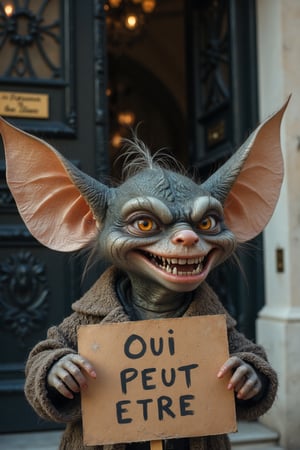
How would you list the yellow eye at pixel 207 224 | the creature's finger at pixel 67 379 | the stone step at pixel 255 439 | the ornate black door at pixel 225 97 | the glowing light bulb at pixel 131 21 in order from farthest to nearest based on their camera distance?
the glowing light bulb at pixel 131 21, the ornate black door at pixel 225 97, the stone step at pixel 255 439, the yellow eye at pixel 207 224, the creature's finger at pixel 67 379

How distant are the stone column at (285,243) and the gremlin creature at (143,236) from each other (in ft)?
5.39

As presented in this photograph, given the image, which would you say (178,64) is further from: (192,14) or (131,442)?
(131,442)

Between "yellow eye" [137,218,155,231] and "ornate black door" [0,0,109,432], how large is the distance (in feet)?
5.97

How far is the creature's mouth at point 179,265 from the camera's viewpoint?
1738 millimetres

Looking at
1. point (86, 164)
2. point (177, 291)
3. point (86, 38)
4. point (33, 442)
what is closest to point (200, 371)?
point (177, 291)

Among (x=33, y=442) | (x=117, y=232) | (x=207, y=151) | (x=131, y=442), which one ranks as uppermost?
(x=207, y=151)

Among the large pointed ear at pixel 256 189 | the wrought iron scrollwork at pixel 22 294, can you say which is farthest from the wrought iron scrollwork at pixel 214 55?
the large pointed ear at pixel 256 189

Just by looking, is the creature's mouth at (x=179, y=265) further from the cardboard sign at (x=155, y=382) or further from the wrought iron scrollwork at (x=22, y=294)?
the wrought iron scrollwork at (x=22, y=294)

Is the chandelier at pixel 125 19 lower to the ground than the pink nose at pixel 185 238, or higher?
higher

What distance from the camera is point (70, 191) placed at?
2.02 meters

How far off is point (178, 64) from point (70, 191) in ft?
21.2

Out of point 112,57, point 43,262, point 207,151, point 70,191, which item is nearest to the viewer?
point 70,191

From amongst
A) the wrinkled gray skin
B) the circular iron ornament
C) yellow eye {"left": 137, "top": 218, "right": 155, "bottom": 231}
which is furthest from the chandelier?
yellow eye {"left": 137, "top": 218, "right": 155, "bottom": 231}

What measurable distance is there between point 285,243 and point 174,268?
2.12 m
